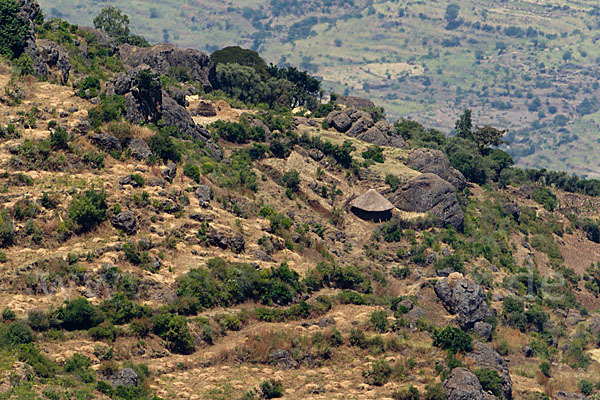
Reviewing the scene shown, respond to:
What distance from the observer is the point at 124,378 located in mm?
52781

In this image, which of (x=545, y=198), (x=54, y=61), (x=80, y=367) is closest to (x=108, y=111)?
(x=54, y=61)

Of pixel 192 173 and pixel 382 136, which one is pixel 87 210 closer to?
pixel 192 173

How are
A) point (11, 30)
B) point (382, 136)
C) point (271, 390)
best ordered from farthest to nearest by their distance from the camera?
point (382, 136) → point (11, 30) → point (271, 390)

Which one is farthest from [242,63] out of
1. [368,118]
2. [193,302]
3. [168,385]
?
[168,385]

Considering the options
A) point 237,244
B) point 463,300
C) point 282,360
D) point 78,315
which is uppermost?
point 78,315

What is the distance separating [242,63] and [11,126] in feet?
236

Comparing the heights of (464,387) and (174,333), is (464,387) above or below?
below

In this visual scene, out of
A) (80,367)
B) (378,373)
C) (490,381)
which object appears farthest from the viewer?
(378,373)

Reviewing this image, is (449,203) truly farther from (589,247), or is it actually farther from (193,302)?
(193,302)

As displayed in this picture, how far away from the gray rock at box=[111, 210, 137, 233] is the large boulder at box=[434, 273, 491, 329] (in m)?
28.5

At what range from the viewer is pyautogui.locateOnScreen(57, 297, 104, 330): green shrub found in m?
57.1

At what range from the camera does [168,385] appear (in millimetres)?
54750

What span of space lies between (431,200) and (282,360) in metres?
44.2

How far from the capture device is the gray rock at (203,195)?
75.1 metres
